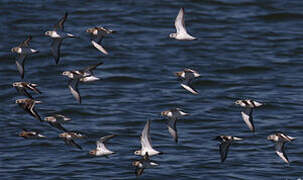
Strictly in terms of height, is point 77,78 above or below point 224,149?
above

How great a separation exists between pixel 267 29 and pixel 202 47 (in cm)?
503

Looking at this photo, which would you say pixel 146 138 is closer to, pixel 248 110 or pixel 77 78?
pixel 77 78

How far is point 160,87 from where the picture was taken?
3853 cm

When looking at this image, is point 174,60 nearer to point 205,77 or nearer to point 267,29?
point 205,77

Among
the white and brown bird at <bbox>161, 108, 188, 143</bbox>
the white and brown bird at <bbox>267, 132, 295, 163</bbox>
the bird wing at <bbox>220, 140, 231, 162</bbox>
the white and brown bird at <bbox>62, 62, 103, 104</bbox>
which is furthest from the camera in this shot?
the bird wing at <bbox>220, 140, 231, 162</bbox>

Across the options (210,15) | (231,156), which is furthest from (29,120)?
(210,15)

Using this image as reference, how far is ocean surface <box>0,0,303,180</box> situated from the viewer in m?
30.8

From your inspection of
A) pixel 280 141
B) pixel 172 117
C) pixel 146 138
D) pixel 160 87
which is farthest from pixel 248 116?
pixel 160 87

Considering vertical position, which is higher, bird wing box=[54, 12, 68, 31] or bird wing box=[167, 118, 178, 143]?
bird wing box=[54, 12, 68, 31]

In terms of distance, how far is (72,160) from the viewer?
1220 inches

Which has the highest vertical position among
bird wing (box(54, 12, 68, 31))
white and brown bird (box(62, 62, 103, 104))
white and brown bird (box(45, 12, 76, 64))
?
bird wing (box(54, 12, 68, 31))

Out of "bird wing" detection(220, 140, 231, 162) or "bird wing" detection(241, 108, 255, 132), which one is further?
"bird wing" detection(220, 140, 231, 162)

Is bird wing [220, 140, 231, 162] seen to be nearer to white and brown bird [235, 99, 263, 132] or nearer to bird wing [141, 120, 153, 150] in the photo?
white and brown bird [235, 99, 263, 132]

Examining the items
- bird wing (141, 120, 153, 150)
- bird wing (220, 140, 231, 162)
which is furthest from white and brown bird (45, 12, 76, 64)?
bird wing (220, 140, 231, 162)
